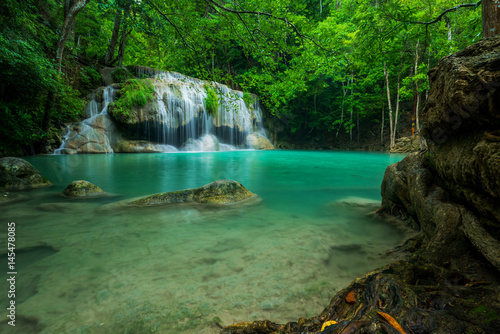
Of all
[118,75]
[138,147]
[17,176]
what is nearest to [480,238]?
[17,176]

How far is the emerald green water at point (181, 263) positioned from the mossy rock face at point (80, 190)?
649mm

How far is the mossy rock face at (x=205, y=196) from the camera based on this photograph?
4.39m

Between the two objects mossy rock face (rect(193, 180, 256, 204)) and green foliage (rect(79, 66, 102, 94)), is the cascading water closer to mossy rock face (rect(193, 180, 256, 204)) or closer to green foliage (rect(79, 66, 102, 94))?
green foliage (rect(79, 66, 102, 94))

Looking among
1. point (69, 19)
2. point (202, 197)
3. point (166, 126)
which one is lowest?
point (202, 197)

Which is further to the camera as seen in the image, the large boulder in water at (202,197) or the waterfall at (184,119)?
the waterfall at (184,119)

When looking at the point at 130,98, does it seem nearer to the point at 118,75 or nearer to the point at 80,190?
the point at 118,75

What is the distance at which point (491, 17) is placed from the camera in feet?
8.71

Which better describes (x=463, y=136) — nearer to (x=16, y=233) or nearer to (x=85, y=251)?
(x=85, y=251)

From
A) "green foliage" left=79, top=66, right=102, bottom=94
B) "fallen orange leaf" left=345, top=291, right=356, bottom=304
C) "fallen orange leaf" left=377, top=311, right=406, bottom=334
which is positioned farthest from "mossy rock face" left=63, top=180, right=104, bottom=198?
"green foliage" left=79, top=66, right=102, bottom=94

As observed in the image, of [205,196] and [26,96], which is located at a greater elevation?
[26,96]

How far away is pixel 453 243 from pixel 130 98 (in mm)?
18776

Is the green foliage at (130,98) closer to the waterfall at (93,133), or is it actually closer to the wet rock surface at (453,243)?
the waterfall at (93,133)

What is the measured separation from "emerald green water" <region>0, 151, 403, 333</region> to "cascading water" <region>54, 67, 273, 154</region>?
37.1 feet

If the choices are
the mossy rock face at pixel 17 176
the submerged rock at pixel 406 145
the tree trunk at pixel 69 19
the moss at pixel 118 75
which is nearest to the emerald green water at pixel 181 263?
the mossy rock face at pixel 17 176
